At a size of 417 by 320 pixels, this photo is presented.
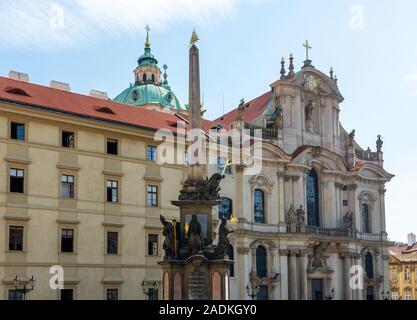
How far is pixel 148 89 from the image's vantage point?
86312mm

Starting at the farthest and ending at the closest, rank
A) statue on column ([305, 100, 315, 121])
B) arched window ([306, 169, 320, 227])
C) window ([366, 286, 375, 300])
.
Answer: window ([366, 286, 375, 300]) < statue on column ([305, 100, 315, 121]) < arched window ([306, 169, 320, 227])

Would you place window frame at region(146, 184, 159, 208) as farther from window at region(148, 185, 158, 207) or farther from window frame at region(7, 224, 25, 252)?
window frame at region(7, 224, 25, 252)

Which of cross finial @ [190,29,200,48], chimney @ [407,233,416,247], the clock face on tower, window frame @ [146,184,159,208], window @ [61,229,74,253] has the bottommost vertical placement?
window @ [61,229,74,253]

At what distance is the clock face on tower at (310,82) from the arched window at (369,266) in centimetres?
1540

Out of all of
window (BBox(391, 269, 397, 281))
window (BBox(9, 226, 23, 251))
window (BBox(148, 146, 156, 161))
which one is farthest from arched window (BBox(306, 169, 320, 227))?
window (BBox(391, 269, 397, 281))

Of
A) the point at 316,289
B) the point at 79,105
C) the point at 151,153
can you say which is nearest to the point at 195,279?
the point at 151,153

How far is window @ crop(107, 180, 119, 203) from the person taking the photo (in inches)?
1533

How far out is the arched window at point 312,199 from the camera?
53.5 meters

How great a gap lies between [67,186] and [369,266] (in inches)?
1216

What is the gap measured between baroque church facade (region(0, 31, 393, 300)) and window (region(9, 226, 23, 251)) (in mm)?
56

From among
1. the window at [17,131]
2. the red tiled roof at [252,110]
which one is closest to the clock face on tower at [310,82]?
the red tiled roof at [252,110]
